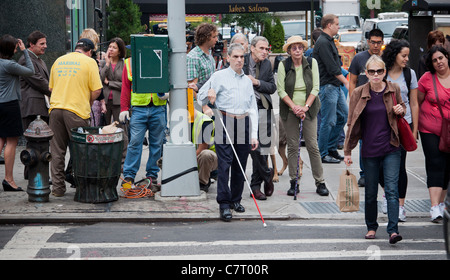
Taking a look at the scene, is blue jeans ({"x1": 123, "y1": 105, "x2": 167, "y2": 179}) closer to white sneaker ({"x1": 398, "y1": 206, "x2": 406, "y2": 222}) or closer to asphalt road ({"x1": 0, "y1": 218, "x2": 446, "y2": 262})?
asphalt road ({"x1": 0, "y1": 218, "x2": 446, "y2": 262})

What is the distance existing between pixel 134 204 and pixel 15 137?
1.95 metres

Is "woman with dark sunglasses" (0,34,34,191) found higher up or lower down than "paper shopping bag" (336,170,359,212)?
higher up

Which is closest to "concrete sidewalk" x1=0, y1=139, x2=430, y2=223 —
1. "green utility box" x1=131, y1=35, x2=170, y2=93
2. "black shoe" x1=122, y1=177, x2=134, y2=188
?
"black shoe" x1=122, y1=177, x2=134, y2=188

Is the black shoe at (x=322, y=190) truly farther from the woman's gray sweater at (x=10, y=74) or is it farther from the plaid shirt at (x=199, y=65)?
the woman's gray sweater at (x=10, y=74)

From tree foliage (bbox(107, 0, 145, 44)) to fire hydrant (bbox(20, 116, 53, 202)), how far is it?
17.8m

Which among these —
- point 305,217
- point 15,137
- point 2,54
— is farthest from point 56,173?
point 305,217

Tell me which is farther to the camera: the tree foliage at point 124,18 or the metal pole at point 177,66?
the tree foliage at point 124,18

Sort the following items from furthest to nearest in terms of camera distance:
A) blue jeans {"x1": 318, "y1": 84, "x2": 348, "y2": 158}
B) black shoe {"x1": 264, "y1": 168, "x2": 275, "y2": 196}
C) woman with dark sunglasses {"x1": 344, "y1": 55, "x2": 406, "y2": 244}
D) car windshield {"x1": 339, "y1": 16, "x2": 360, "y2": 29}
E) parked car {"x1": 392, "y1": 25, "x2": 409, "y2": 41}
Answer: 1. car windshield {"x1": 339, "y1": 16, "x2": 360, "y2": 29}
2. parked car {"x1": 392, "y1": 25, "x2": 409, "y2": 41}
3. blue jeans {"x1": 318, "y1": 84, "x2": 348, "y2": 158}
4. black shoe {"x1": 264, "y1": 168, "x2": 275, "y2": 196}
5. woman with dark sunglasses {"x1": 344, "y1": 55, "x2": 406, "y2": 244}

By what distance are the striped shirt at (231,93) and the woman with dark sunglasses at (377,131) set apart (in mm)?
1401

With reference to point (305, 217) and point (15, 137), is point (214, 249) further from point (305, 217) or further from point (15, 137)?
point (15, 137)

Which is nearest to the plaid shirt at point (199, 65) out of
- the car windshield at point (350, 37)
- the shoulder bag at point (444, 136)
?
the shoulder bag at point (444, 136)

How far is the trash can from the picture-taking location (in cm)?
852

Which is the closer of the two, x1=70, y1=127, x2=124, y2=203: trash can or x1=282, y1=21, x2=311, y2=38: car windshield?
x1=70, y1=127, x2=124, y2=203: trash can

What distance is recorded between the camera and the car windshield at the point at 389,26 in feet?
102
